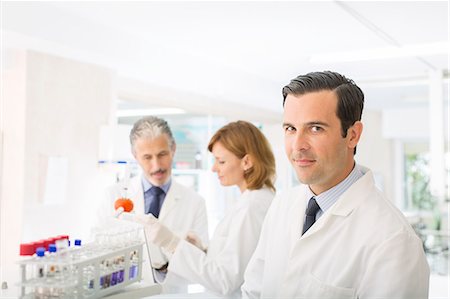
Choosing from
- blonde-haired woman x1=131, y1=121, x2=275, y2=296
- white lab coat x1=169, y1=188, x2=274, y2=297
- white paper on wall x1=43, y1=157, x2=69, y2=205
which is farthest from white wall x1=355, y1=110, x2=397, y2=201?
white lab coat x1=169, y1=188, x2=274, y2=297

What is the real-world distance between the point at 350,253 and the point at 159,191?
1.52 m

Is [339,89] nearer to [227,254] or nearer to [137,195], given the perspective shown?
[227,254]

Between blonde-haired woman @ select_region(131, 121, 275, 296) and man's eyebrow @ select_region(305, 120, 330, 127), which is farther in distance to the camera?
blonde-haired woman @ select_region(131, 121, 275, 296)

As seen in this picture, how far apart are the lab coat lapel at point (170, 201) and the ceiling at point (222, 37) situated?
137cm

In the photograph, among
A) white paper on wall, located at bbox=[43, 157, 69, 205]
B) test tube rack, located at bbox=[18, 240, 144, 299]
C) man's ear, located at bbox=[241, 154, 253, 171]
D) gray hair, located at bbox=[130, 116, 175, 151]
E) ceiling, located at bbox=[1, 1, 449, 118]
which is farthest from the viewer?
white paper on wall, located at bbox=[43, 157, 69, 205]

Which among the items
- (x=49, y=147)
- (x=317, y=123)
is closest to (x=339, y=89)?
(x=317, y=123)

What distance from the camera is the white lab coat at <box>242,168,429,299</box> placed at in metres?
1.54

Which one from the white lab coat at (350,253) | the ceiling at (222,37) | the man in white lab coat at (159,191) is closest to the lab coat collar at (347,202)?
the white lab coat at (350,253)

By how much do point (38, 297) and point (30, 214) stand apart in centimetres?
270

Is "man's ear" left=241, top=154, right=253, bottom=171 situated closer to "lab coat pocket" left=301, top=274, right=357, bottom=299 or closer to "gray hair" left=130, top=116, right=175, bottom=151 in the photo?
"gray hair" left=130, top=116, right=175, bottom=151

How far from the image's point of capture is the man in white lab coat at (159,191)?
2773mm

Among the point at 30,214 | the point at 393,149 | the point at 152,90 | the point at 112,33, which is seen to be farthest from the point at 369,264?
the point at 393,149

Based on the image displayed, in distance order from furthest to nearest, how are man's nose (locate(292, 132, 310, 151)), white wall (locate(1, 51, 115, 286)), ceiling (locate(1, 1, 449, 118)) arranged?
white wall (locate(1, 51, 115, 286)), ceiling (locate(1, 1, 449, 118)), man's nose (locate(292, 132, 310, 151))

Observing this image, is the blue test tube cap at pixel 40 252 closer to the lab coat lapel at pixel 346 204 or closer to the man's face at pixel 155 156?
the lab coat lapel at pixel 346 204
